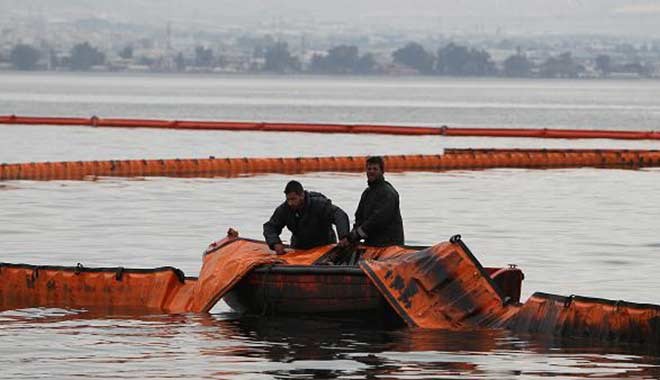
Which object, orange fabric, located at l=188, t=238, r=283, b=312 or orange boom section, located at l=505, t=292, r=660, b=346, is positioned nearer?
orange boom section, located at l=505, t=292, r=660, b=346

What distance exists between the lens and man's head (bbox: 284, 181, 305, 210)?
22.8 m

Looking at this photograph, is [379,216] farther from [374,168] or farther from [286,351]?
[286,351]

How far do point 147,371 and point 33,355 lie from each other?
1744 mm

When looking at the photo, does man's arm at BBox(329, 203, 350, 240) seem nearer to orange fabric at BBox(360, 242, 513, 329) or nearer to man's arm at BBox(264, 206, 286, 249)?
man's arm at BBox(264, 206, 286, 249)

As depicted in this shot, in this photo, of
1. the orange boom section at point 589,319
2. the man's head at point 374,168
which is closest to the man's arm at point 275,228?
the man's head at point 374,168

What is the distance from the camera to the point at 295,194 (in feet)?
74.8

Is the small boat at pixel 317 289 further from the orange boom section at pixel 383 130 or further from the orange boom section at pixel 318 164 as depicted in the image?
the orange boom section at pixel 383 130

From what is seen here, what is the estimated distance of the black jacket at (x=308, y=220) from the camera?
23.1m

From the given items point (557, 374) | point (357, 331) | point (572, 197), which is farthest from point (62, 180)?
point (557, 374)

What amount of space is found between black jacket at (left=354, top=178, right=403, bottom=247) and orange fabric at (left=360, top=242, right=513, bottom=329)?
4.75 ft

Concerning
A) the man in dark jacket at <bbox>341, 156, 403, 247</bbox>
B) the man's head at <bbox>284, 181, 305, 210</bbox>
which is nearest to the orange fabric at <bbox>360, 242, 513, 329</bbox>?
the man in dark jacket at <bbox>341, 156, 403, 247</bbox>

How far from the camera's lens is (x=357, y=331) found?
2189cm

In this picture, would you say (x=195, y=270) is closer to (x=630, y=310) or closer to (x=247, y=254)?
(x=247, y=254)

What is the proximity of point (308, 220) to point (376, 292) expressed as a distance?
172 cm
